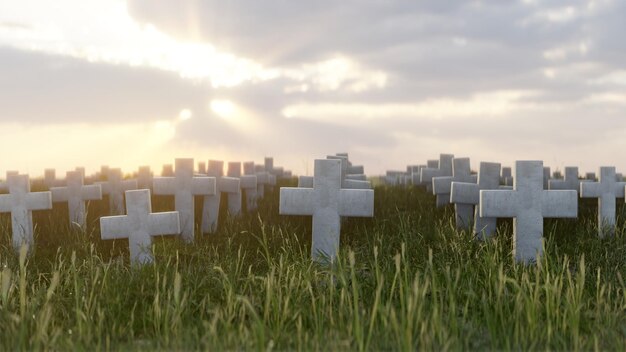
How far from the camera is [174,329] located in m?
4.52

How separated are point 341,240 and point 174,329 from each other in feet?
13.9

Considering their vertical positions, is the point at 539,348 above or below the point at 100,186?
below

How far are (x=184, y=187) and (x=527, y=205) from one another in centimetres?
427

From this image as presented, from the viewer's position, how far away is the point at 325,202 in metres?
8.00

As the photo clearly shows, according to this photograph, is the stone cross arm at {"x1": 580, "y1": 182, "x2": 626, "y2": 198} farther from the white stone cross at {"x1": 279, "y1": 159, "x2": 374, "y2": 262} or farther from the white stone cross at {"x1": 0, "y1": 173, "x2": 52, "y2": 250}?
the white stone cross at {"x1": 0, "y1": 173, "x2": 52, "y2": 250}

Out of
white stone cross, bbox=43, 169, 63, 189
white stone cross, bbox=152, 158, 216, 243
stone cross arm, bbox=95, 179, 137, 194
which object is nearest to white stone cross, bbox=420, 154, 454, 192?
white stone cross, bbox=152, 158, 216, 243

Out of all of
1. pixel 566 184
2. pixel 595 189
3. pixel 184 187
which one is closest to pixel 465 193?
pixel 595 189

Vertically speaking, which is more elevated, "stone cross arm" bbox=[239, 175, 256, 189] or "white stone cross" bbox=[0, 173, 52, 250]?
"stone cross arm" bbox=[239, 175, 256, 189]

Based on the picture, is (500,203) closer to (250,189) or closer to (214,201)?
(214,201)

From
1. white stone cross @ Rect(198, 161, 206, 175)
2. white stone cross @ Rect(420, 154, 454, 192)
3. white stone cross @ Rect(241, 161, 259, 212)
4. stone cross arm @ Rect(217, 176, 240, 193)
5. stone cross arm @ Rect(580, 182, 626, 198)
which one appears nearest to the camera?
stone cross arm @ Rect(580, 182, 626, 198)

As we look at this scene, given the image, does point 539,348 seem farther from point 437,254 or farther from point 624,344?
point 437,254

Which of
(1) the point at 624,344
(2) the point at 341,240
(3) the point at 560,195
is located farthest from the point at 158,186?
(1) the point at 624,344

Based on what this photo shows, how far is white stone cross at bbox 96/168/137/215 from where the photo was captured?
1179cm

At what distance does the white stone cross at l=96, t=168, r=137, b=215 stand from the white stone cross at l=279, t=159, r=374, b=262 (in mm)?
4530
